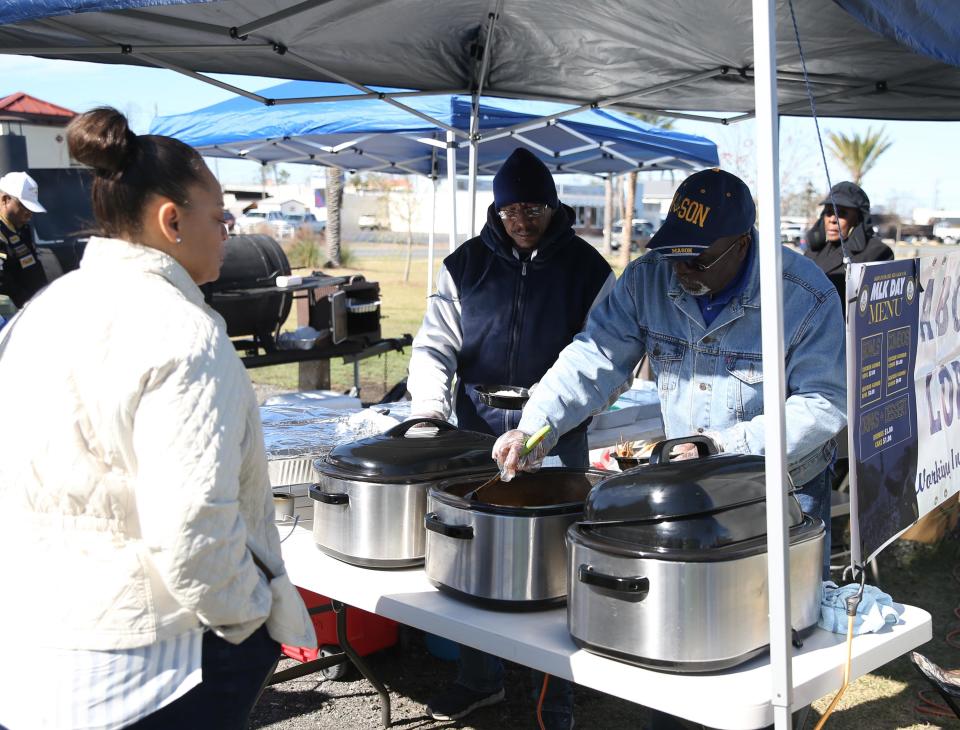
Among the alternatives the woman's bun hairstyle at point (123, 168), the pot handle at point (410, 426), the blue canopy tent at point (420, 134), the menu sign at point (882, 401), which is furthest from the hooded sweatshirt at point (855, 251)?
the woman's bun hairstyle at point (123, 168)

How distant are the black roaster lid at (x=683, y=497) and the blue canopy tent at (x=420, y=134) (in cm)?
324

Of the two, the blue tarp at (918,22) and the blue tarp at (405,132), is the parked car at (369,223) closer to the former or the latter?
the blue tarp at (405,132)

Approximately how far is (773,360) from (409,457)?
0.83 meters

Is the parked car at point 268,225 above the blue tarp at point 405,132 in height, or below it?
above

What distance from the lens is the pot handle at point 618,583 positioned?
1488 mm

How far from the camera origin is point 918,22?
5.85 ft

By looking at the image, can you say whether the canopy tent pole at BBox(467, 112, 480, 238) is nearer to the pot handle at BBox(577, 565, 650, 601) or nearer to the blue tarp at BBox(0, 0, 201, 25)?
the blue tarp at BBox(0, 0, 201, 25)

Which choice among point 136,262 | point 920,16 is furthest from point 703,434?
point 136,262

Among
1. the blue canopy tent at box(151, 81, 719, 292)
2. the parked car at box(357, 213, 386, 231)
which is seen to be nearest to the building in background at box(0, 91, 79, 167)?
the blue canopy tent at box(151, 81, 719, 292)

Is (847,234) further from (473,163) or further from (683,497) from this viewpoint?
(683,497)

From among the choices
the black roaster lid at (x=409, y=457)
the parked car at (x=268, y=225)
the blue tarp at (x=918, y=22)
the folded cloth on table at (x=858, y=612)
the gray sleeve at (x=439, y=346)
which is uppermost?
the parked car at (x=268, y=225)

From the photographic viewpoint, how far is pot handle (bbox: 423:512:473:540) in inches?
70.3

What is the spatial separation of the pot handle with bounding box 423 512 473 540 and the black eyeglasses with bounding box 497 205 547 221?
113 cm

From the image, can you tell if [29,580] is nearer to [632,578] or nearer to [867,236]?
[632,578]
